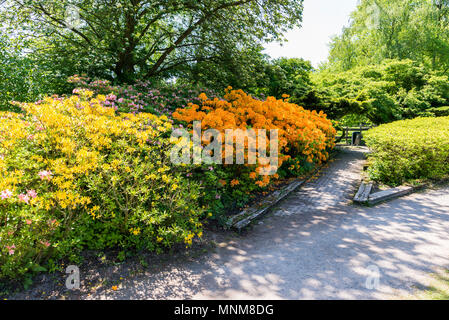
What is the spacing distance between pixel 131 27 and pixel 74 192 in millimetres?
7610

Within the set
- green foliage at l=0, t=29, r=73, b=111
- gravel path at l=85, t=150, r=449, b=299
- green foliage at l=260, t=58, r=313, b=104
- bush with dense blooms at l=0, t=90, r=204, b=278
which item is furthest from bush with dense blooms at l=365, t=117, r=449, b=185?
green foliage at l=0, t=29, r=73, b=111

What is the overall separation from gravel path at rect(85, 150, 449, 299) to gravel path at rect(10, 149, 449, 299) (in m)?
0.01

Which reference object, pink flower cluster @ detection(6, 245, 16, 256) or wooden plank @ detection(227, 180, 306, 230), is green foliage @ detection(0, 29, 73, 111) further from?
wooden plank @ detection(227, 180, 306, 230)

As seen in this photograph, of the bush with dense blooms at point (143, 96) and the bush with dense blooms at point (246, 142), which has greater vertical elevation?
the bush with dense blooms at point (143, 96)

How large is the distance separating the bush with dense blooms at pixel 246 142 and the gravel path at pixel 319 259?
2.84 ft

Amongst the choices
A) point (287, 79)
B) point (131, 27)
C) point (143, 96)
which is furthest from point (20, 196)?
point (287, 79)

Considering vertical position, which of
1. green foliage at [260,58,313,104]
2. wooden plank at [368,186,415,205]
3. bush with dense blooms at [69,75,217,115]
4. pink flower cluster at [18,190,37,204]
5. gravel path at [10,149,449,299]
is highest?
green foliage at [260,58,313,104]

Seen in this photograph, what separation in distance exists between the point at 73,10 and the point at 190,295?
9.01 metres

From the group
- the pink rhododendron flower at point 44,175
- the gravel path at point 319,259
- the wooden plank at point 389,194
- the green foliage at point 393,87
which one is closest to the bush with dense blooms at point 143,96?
the pink rhododendron flower at point 44,175

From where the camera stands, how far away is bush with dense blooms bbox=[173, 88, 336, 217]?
5.02m

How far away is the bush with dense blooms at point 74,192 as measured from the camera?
274cm

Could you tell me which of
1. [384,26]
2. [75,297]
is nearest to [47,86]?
[75,297]

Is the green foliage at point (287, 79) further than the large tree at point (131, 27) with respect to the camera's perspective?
Yes

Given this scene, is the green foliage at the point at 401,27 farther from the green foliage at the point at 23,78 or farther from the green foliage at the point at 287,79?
the green foliage at the point at 23,78
